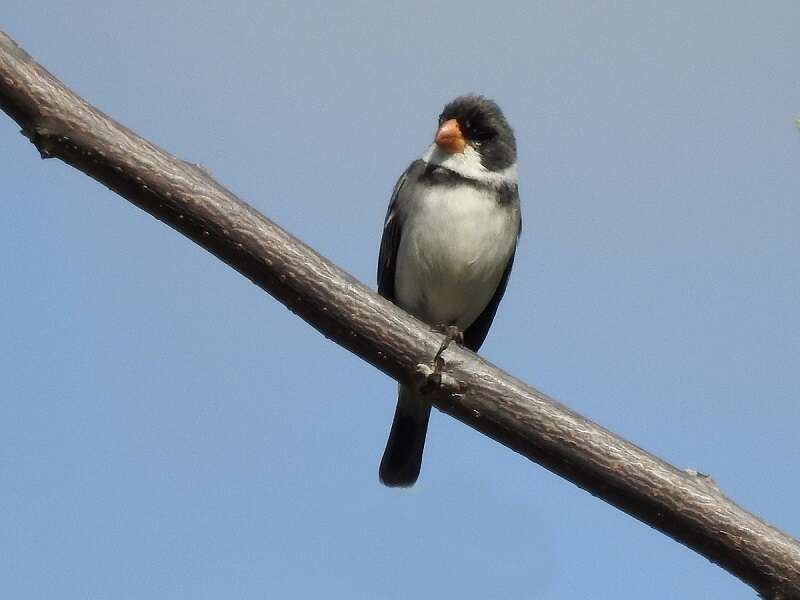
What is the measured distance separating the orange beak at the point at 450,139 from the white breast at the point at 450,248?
365 millimetres

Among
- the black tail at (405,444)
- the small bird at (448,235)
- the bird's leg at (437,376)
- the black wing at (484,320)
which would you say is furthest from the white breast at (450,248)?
the bird's leg at (437,376)

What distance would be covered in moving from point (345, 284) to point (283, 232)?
0.95 feet

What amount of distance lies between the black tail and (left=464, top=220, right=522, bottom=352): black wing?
0.73 m

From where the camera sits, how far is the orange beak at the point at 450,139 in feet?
20.3

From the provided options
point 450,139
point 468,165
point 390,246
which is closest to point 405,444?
point 390,246

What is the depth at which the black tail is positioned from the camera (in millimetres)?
6047

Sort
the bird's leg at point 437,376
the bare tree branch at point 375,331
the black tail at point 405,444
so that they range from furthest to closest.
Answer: the black tail at point 405,444 → the bird's leg at point 437,376 → the bare tree branch at point 375,331

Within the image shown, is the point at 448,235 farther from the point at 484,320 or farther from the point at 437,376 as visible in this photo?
the point at 437,376

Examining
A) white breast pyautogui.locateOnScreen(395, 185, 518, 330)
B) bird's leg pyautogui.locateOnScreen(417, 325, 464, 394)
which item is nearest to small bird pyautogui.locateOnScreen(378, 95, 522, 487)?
white breast pyautogui.locateOnScreen(395, 185, 518, 330)

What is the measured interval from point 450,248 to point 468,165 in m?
0.60

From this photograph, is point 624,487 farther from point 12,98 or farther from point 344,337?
point 12,98

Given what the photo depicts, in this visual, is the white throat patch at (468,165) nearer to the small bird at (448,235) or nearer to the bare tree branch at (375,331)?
the small bird at (448,235)

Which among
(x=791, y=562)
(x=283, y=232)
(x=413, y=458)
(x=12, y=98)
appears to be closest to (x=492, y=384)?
(x=283, y=232)

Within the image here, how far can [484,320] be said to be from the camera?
6.68 m
